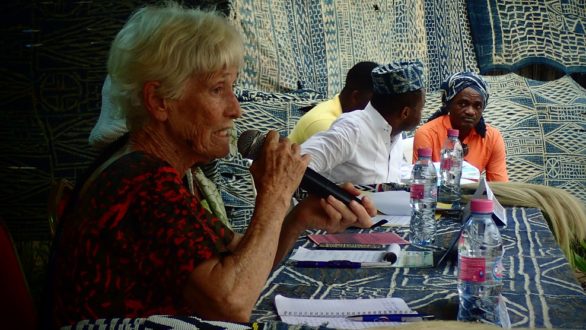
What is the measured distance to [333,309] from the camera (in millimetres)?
1811

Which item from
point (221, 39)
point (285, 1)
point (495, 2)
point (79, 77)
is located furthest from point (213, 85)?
point (495, 2)

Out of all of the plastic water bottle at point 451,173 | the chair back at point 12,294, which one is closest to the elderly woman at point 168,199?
the chair back at point 12,294

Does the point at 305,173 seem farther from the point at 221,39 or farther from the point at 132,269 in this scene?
the point at 132,269

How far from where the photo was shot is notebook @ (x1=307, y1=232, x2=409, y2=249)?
2.51 metres

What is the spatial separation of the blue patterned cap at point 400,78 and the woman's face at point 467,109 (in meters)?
1.27

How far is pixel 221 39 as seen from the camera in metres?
1.82

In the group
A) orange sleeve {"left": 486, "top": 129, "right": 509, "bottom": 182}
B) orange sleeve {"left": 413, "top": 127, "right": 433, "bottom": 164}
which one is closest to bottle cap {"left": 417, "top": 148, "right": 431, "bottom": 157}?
orange sleeve {"left": 413, "top": 127, "right": 433, "bottom": 164}

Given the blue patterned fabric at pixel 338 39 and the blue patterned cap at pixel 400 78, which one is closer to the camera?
the blue patterned cap at pixel 400 78

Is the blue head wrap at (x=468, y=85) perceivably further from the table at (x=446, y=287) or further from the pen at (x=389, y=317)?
the pen at (x=389, y=317)

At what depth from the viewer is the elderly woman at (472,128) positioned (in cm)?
523

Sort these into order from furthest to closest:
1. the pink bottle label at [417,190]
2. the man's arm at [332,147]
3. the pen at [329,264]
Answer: the man's arm at [332,147] → the pink bottle label at [417,190] → the pen at [329,264]

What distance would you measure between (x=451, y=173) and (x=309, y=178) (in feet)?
6.44

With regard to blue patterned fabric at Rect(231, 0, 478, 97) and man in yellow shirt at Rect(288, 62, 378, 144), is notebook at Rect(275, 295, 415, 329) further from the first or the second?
blue patterned fabric at Rect(231, 0, 478, 97)

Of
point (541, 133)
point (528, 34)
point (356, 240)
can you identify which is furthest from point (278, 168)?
point (528, 34)
